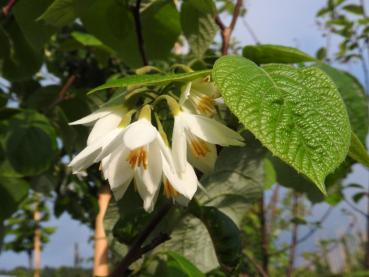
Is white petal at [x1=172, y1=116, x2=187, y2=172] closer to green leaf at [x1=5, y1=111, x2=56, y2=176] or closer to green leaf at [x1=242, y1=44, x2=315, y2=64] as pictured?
green leaf at [x1=242, y1=44, x2=315, y2=64]

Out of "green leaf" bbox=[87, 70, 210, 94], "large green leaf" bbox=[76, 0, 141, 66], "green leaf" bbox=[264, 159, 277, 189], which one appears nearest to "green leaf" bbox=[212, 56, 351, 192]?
"green leaf" bbox=[87, 70, 210, 94]

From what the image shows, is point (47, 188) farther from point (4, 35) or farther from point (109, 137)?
point (109, 137)

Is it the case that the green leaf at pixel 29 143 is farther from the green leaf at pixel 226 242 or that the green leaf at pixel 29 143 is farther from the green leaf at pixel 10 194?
the green leaf at pixel 226 242

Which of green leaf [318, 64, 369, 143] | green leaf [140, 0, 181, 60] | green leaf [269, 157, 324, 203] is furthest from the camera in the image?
green leaf [269, 157, 324, 203]

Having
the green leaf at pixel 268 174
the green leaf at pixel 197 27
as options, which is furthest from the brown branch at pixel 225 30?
the green leaf at pixel 268 174

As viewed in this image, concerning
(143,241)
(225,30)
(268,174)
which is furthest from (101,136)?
(268,174)

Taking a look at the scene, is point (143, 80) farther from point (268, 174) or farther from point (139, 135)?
point (268, 174)
